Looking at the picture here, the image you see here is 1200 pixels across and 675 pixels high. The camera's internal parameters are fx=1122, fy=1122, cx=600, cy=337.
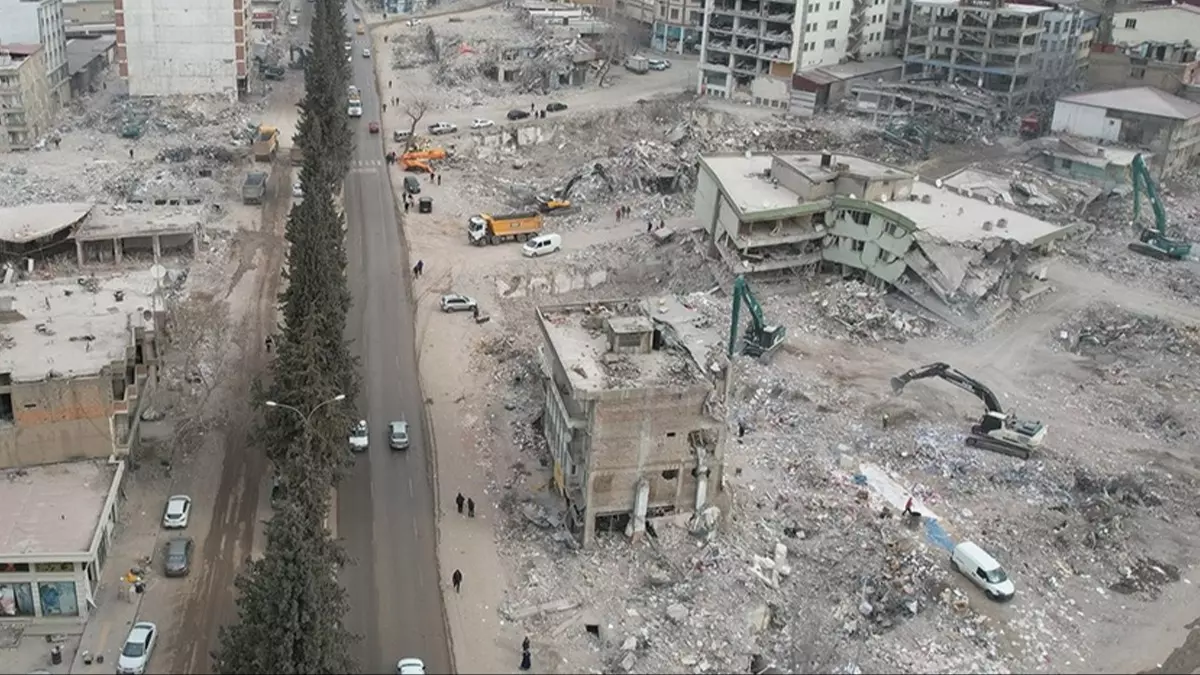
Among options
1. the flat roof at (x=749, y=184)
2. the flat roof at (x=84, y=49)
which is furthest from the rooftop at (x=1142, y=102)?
the flat roof at (x=84, y=49)

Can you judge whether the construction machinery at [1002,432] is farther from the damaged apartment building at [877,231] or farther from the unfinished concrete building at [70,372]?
the unfinished concrete building at [70,372]

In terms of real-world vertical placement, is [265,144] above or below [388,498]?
above

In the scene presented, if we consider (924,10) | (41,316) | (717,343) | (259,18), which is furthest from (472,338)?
(259,18)

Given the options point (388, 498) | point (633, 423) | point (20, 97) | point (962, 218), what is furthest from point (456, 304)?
point (20, 97)

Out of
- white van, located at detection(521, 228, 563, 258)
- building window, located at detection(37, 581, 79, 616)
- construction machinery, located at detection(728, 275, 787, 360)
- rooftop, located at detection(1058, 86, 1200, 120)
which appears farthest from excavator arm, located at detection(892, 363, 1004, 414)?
rooftop, located at detection(1058, 86, 1200, 120)

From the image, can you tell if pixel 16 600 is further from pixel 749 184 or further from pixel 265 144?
pixel 265 144

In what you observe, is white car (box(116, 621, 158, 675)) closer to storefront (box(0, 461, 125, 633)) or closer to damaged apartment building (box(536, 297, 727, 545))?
storefront (box(0, 461, 125, 633))

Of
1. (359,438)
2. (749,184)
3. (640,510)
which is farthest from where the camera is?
(749,184)
